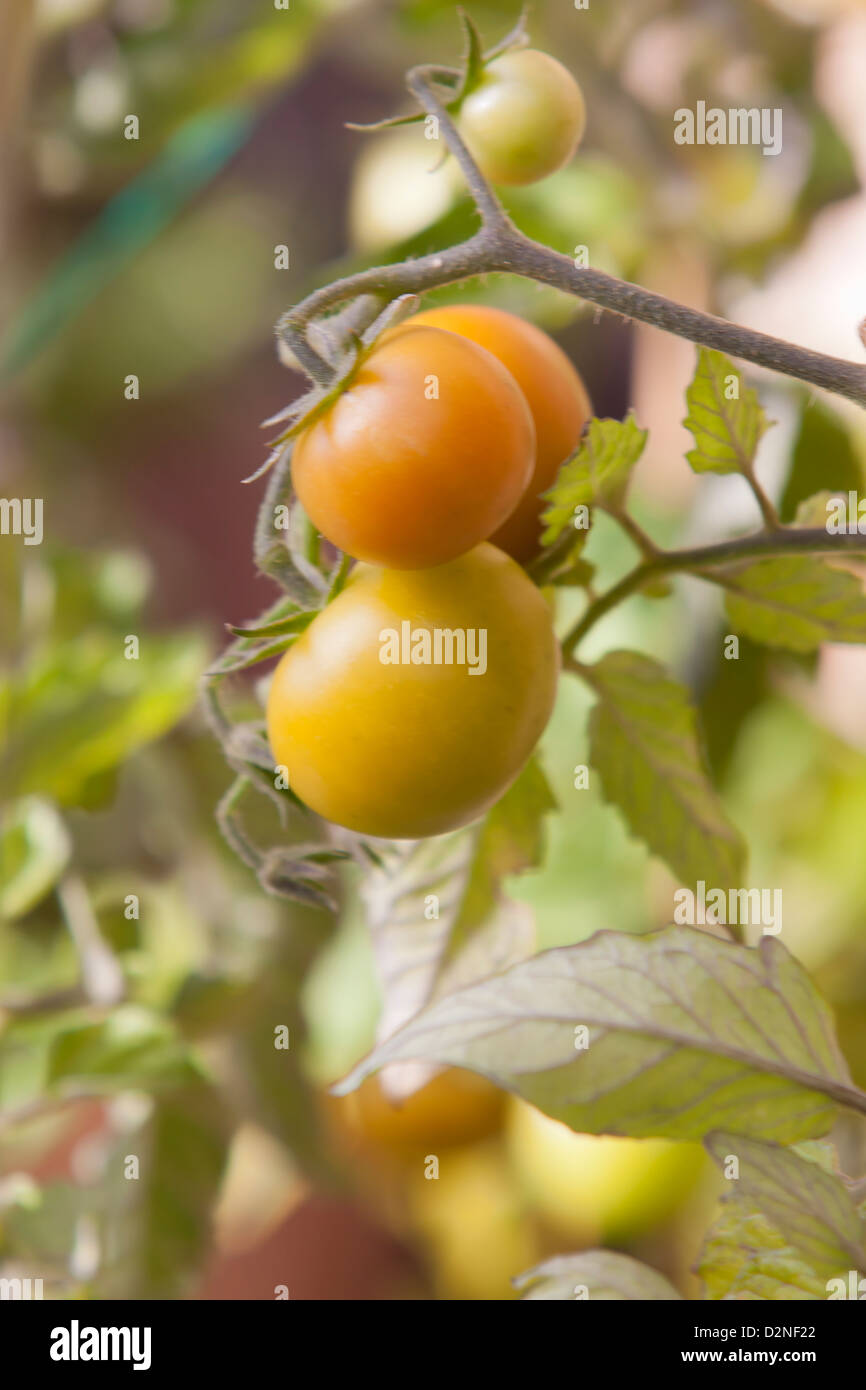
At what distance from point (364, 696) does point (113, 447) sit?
60cm

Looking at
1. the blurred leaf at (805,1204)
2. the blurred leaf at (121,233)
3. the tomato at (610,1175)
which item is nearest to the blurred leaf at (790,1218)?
the blurred leaf at (805,1204)

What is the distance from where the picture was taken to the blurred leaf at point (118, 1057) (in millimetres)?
320

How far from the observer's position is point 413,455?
17cm

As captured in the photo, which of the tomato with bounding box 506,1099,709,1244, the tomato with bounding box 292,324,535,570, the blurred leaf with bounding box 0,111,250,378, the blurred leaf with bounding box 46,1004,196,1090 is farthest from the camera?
the blurred leaf with bounding box 0,111,250,378

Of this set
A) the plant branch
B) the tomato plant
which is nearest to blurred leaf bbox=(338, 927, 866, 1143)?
the tomato plant

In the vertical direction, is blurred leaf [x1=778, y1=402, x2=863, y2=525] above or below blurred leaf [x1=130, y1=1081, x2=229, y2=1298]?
above

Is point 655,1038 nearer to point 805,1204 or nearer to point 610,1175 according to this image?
point 805,1204

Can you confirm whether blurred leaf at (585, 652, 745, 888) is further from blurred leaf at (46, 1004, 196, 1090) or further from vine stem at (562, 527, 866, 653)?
blurred leaf at (46, 1004, 196, 1090)

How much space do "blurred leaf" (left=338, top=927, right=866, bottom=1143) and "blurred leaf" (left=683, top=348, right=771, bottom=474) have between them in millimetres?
84

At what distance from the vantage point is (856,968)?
477 millimetres

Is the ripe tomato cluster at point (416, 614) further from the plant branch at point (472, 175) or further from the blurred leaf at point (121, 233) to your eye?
the blurred leaf at point (121, 233)

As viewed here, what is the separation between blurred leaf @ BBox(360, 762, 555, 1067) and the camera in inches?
9.3

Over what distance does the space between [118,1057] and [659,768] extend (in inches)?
7.2

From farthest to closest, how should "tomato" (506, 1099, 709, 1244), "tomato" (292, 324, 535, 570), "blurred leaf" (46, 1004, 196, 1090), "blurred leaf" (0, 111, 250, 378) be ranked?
"blurred leaf" (0, 111, 250, 378), "tomato" (506, 1099, 709, 1244), "blurred leaf" (46, 1004, 196, 1090), "tomato" (292, 324, 535, 570)
